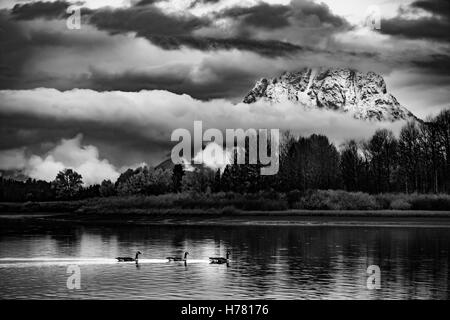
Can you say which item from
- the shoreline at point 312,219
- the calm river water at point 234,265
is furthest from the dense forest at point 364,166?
the calm river water at point 234,265

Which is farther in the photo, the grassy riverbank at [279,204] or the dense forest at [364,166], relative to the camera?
the dense forest at [364,166]

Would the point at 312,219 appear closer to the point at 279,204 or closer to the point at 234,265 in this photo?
the point at 279,204

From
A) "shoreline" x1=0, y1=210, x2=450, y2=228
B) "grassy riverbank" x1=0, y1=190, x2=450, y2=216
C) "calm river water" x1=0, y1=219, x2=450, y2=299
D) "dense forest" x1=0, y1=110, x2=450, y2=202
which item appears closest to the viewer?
"calm river water" x1=0, y1=219, x2=450, y2=299

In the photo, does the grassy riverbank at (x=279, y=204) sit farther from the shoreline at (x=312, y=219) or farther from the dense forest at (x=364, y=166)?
the dense forest at (x=364, y=166)

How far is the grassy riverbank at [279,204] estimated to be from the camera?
397 ft

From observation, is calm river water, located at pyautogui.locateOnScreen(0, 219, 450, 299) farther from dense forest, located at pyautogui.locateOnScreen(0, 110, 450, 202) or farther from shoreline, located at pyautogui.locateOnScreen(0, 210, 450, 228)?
dense forest, located at pyautogui.locateOnScreen(0, 110, 450, 202)

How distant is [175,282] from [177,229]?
5157 centimetres

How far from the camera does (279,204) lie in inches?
5217

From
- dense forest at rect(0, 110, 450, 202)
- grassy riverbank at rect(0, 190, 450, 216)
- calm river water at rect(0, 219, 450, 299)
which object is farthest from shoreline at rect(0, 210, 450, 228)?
dense forest at rect(0, 110, 450, 202)

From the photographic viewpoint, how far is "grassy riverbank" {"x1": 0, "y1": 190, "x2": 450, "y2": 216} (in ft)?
397

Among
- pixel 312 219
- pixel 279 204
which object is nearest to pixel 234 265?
pixel 312 219
